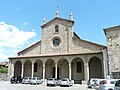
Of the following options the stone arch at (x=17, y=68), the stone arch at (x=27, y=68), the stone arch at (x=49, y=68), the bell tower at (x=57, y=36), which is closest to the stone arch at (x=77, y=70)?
the bell tower at (x=57, y=36)

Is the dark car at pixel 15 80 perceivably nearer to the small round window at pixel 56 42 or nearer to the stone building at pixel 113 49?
the small round window at pixel 56 42

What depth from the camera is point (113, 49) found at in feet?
82.3

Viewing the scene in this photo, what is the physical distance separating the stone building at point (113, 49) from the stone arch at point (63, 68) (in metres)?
10.4

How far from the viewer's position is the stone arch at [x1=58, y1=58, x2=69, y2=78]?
33.7 m

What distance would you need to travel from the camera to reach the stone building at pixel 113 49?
24422 millimetres

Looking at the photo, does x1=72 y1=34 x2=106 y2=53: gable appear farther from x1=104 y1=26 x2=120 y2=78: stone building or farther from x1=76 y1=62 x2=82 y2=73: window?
x1=104 y1=26 x2=120 y2=78: stone building

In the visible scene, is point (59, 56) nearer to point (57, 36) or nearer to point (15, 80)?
point (57, 36)

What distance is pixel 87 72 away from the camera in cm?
2923

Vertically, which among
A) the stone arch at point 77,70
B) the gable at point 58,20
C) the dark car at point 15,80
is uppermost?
the gable at point 58,20

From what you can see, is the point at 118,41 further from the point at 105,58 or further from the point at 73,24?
the point at 73,24

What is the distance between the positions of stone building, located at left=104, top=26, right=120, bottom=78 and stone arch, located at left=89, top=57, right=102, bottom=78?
6.27 meters

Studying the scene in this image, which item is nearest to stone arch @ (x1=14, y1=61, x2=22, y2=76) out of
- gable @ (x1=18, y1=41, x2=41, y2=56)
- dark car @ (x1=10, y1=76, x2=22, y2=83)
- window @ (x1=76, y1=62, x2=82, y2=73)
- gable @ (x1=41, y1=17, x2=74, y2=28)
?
gable @ (x1=18, y1=41, x2=41, y2=56)

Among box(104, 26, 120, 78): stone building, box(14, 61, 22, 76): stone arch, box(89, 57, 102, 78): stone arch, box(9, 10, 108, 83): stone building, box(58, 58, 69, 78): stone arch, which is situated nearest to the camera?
box(104, 26, 120, 78): stone building

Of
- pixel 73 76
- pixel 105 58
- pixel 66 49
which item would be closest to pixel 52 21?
pixel 66 49
